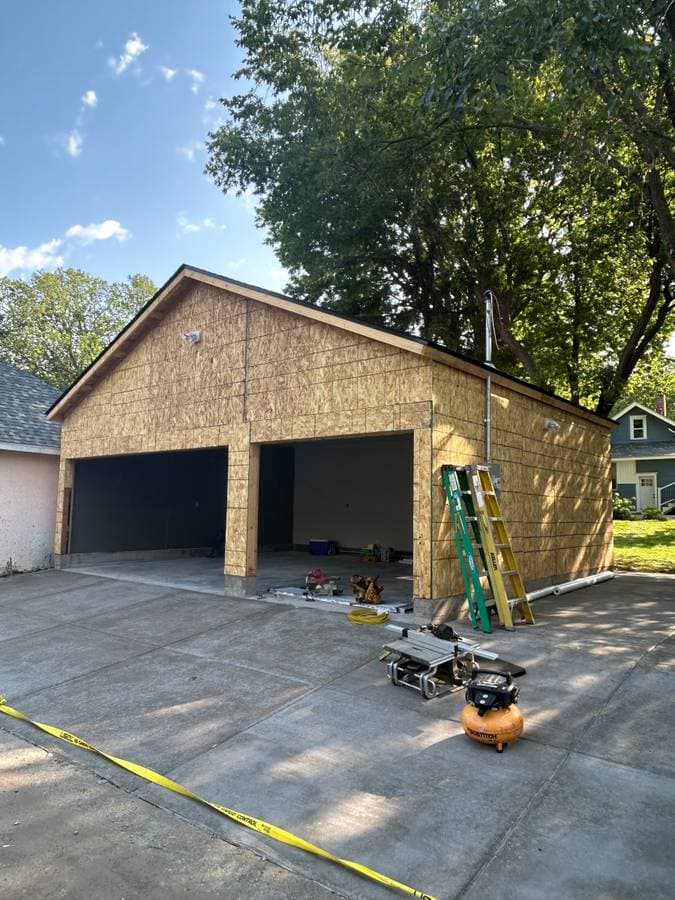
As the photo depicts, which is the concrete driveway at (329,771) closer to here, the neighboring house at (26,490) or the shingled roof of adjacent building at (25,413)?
the neighboring house at (26,490)

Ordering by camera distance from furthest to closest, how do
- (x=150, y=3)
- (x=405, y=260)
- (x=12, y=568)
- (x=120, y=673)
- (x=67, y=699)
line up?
(x=405, y=260)
(x=12, y=568)
(x=150, y=3)
(x=120, y=673)
(x=67, y=699)

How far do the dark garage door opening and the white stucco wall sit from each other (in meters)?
0.84

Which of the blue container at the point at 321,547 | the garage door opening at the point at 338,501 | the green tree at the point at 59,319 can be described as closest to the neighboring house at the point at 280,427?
the garage door opening at the point at 338,501

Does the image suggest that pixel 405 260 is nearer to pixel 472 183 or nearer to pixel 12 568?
pixel 472 183

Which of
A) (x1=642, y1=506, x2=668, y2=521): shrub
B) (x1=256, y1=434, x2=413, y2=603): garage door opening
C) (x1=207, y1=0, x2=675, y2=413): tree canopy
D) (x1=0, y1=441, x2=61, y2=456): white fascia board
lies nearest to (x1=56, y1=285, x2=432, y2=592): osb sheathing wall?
(x1=0, y1=441, x2=61, y2=456): white fascia board

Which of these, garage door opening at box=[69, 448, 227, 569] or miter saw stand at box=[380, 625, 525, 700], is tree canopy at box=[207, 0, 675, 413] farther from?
garage door opening at box=[69, 448, 227, 569]

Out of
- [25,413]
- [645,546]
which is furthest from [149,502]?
[645,546]

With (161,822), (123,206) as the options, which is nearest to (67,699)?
(161,822)

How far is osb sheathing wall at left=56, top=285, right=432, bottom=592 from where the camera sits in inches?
329

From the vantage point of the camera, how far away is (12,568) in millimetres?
13477

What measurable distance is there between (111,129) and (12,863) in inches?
726

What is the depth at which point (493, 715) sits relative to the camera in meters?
4.30

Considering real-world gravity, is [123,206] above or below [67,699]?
above

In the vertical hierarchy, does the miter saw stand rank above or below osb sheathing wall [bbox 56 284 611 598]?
Answer: below
